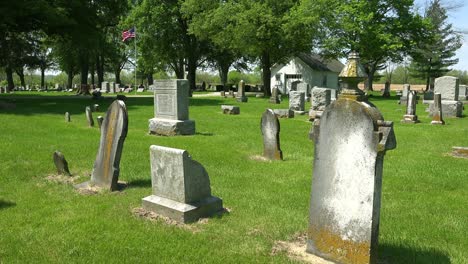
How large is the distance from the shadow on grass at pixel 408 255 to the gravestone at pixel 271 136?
15.4 feet

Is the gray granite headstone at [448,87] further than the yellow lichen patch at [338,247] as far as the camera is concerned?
Yes

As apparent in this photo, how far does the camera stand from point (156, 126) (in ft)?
42.8

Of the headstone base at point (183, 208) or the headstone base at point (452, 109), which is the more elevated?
the headstone base at point (452, 109)

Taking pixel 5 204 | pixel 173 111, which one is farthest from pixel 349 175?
pixel 173 111

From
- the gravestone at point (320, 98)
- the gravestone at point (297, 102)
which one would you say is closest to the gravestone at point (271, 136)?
the gravestone at point (320, 98)

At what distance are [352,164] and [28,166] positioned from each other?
21.7ft

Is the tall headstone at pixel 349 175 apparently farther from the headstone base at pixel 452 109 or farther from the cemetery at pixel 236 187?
the headstone base at pixel 452 109

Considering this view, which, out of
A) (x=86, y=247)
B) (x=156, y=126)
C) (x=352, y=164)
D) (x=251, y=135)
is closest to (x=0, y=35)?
(x=156, y=126)

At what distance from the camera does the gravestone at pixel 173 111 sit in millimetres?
12734

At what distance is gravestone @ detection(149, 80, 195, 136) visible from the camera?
501 inches

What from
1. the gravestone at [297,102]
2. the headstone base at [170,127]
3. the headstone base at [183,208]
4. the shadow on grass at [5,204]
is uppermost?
the gravestone at [297,102]

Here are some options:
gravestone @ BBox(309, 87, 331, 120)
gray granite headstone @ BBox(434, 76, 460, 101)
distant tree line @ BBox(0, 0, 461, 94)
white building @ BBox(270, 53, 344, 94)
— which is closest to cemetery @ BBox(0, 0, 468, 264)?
gravestone @ BBox(309, 87, 331, 120)

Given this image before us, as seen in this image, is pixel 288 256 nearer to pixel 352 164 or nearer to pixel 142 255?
pixel 352 164

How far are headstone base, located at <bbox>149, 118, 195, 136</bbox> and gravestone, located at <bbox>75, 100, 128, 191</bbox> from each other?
19.3 feet
